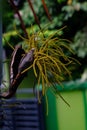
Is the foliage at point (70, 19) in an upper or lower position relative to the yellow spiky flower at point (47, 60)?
upper

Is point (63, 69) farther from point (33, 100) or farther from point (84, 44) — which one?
point (84, 44)

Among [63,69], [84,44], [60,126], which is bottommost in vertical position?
[60,126]

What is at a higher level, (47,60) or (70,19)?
(70,19)

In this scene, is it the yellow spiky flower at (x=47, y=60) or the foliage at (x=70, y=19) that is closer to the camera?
the yellow spiky flower at (x=47, y=60)

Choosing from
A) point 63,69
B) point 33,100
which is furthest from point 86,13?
point 63,69

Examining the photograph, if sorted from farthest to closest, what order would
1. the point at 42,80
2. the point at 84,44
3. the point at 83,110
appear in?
the point at 84,44 < the point at 83,110 < the point at 42,80

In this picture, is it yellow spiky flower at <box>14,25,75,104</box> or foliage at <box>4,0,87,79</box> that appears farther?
foliage at <box>4,0,87,79</box>

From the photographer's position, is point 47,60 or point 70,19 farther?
point 70,19

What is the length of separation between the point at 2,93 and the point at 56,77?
196 millimetres

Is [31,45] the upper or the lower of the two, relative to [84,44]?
lower

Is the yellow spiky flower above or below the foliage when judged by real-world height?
below

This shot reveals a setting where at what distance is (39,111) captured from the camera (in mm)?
3660

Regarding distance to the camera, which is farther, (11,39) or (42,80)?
(11,39)

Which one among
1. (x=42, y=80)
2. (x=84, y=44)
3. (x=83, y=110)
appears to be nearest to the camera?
(x=42, y=80)
